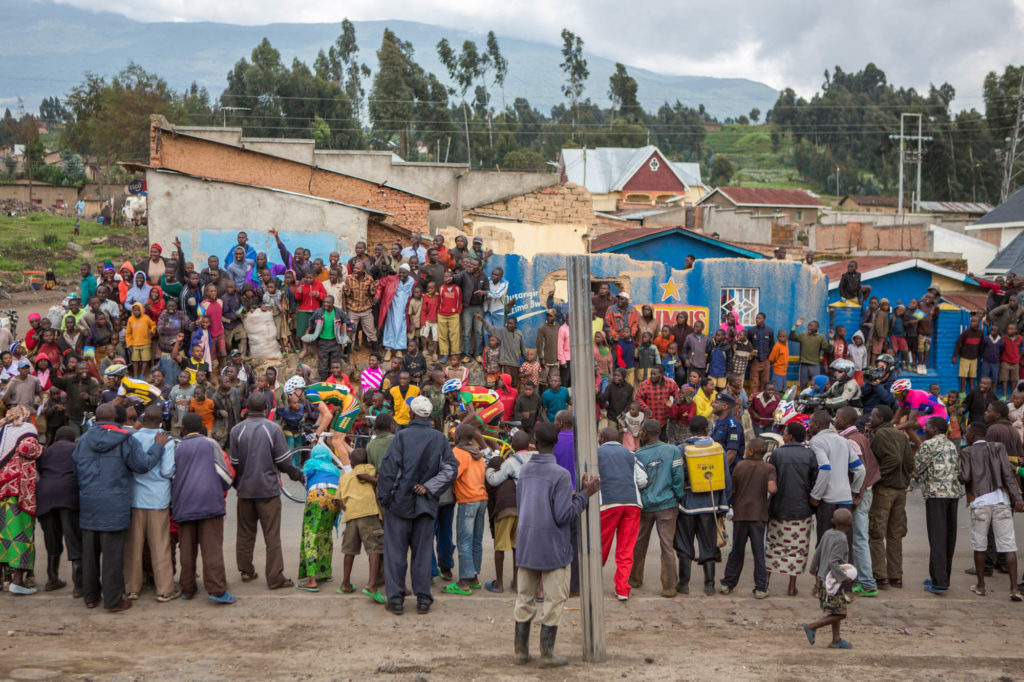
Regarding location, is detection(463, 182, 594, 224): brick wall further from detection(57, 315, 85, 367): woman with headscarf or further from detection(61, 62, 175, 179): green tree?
detection(61, 62, 175, 179): green tree

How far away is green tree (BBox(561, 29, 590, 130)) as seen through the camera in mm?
90250

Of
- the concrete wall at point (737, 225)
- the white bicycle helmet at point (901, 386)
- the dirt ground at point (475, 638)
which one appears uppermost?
the concrete wall at point (737, 225)

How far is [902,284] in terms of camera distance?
71.9 ft

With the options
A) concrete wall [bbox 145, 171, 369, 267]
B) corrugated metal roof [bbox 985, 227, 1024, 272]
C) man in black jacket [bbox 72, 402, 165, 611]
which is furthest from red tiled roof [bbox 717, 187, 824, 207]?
man in black jacket [bbox 72, 402, 165, 611]

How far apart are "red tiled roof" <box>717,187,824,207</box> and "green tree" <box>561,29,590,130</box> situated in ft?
104

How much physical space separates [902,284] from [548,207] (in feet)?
31.5

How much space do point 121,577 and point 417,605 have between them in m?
2.77

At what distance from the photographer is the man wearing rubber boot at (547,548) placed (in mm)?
7359

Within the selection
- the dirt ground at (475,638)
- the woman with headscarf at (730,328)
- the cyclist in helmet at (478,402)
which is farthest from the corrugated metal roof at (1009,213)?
the dirt ground at (475,638)

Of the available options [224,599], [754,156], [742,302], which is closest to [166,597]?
[224,599]

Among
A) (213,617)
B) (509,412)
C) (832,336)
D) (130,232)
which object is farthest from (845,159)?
(213,617)

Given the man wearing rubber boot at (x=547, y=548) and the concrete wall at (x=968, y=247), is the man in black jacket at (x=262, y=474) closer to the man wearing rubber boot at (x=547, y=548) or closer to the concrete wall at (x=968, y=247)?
the man wearing rubber boot at (x=547, y=548)

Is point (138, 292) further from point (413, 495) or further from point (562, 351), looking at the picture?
point (413, 495)

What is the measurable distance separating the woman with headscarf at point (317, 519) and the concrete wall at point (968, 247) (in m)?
38.9
